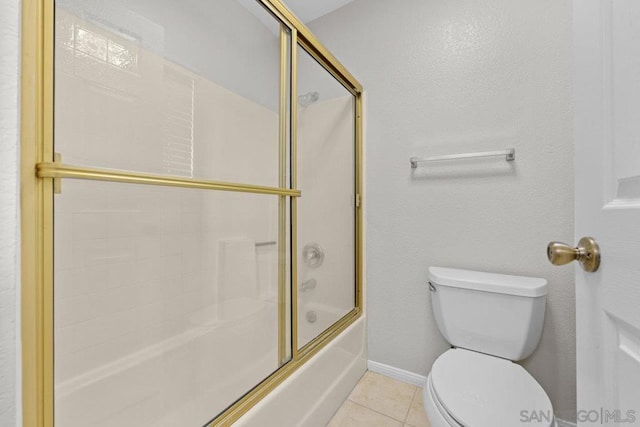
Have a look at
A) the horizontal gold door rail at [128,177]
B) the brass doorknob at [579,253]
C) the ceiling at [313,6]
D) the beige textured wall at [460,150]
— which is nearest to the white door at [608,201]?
the brass doorknob at [579,253]

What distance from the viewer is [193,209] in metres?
1.18

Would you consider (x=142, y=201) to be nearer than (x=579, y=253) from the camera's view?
No

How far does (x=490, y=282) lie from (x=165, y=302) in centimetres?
139

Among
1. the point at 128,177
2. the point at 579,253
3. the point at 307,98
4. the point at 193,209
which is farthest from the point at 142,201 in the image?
the point at 579,253

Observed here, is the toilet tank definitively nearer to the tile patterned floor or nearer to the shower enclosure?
the tile patterned floor

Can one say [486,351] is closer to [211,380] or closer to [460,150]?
[460,150]

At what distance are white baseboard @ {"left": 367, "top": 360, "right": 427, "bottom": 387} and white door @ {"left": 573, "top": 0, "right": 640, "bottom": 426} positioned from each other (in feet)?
3.36

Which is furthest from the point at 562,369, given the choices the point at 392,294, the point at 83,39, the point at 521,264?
the point at 83,39

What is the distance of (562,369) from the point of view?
1154mm

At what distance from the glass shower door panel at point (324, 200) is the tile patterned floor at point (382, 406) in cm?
38

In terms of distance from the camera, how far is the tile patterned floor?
47.5 inches

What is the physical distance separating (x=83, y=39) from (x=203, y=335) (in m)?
1.18

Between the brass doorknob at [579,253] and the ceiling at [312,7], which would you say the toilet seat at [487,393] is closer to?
the brass doorknob at [579,253]

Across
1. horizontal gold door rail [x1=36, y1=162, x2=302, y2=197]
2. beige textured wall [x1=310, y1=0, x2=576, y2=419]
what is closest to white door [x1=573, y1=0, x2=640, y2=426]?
beige textured wall [x1=310, y1=0, x2=576, y2=419]
